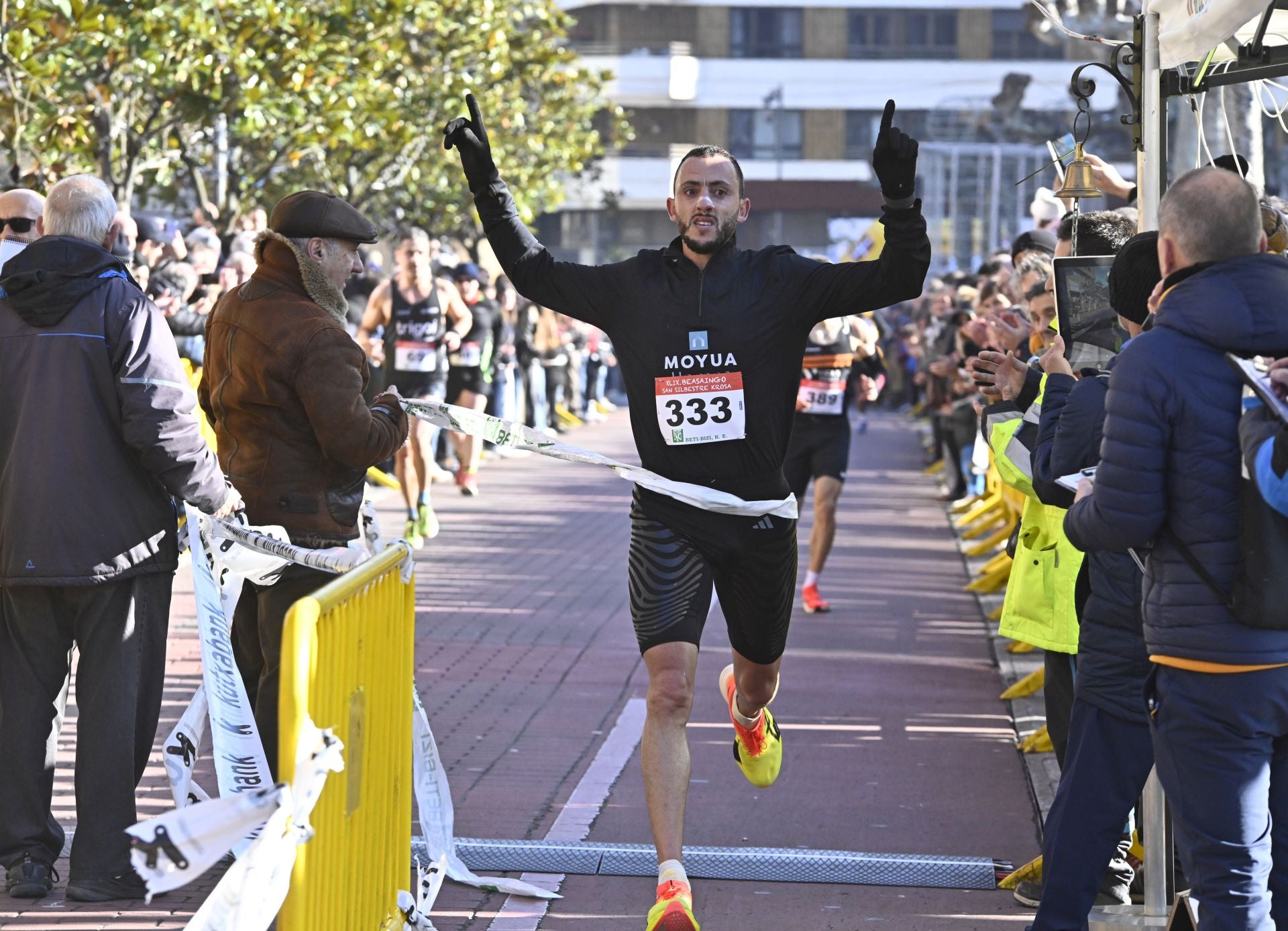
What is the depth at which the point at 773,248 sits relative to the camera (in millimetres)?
5977

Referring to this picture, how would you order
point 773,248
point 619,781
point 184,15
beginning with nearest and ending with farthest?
point 773,248 < point 619,781 < point 184,15

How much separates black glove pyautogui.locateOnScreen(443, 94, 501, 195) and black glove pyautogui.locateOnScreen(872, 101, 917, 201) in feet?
4.09

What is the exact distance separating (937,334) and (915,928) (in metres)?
14.9

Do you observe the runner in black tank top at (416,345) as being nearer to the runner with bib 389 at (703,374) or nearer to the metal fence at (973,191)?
the runner with bib 389 at (703,374)

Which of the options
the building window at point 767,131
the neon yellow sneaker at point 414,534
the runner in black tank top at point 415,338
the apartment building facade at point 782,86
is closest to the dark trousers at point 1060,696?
the neon yellow sneaker at point 414,534

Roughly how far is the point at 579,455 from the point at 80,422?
1.55 meters

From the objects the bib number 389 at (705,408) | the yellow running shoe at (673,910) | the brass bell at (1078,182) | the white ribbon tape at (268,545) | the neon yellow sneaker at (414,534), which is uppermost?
the brass bell at (1078,182)

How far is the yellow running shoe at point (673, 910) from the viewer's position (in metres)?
5.10

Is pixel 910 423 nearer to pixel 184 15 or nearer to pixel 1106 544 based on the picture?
pixel 184 15

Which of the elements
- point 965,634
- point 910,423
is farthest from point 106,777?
point 910,423

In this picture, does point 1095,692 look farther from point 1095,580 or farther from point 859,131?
point 859,131

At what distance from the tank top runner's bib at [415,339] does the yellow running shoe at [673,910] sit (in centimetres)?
1020

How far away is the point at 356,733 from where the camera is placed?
4504 millimetres

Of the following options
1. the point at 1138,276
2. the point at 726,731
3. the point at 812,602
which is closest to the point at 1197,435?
the point at 1138,276
